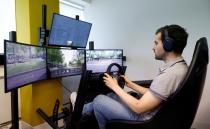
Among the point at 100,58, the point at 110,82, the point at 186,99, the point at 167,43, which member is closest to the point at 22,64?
the point at 110,82

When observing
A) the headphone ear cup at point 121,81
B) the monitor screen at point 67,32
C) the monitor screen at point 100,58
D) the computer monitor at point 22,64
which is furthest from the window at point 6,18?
the headphone ear cup at point 121,81

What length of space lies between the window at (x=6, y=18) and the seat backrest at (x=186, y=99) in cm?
193

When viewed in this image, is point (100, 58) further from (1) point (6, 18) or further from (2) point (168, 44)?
(2) point (168, 44)

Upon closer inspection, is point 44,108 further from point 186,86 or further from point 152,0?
point 152,0

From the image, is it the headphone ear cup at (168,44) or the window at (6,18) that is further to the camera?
the window at (6,18)

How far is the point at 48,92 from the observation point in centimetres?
215

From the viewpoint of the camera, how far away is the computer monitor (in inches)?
49.4

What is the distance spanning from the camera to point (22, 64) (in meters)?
1.43

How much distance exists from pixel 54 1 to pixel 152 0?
4.47 feet

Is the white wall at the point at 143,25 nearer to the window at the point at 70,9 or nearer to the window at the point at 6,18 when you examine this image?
the window at the point at 70,9

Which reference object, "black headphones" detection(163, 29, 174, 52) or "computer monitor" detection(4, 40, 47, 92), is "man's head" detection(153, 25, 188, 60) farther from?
"computer monitor" detection(4, 40, 47, 92)

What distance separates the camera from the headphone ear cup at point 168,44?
3.91 feet

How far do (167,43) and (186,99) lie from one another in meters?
0.36

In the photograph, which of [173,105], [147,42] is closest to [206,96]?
[147,42]
